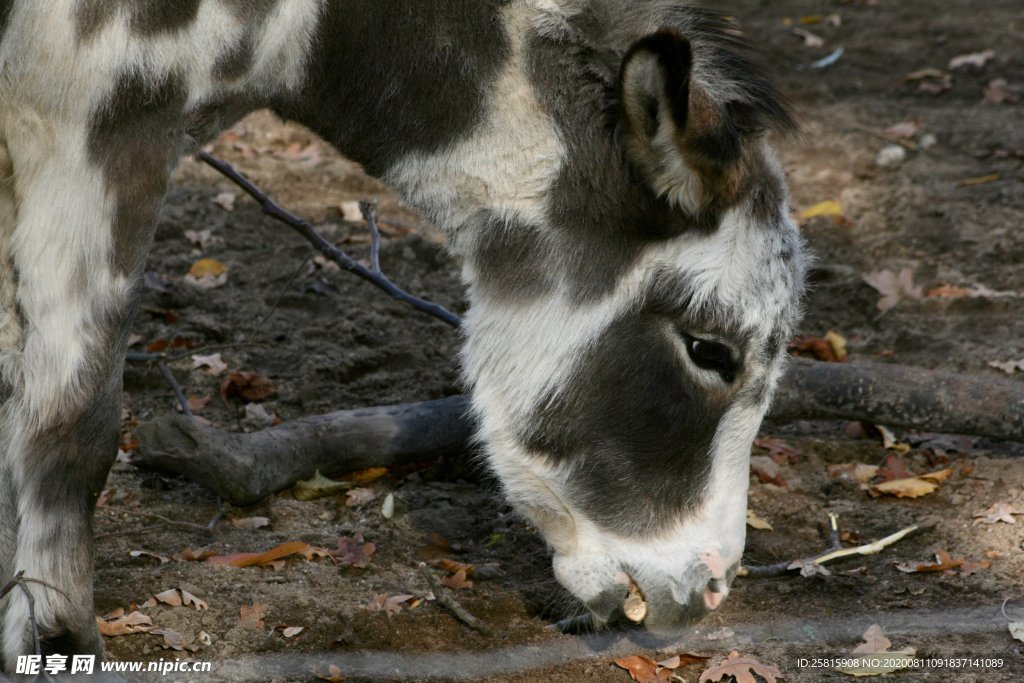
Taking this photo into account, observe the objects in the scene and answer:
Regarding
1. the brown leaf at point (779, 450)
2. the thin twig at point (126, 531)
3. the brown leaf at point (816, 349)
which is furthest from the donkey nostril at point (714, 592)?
the brown leaf at point (816, 349)

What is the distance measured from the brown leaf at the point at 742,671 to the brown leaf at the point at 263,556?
4.19ft

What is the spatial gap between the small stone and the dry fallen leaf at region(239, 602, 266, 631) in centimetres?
470

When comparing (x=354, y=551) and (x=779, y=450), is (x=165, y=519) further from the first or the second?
(x=779, y=450)

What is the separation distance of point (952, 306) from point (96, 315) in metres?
3.81

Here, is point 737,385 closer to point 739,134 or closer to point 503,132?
point 739,134

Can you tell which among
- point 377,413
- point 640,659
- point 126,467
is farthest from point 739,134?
point 126,467

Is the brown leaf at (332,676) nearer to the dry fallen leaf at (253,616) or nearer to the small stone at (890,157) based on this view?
the dry fallen leaf at (253,616)

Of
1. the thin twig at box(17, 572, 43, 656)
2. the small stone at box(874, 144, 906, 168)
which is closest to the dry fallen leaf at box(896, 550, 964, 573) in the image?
the thin twig at box(17, 572, 43, 656)

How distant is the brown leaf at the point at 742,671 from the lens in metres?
3.00

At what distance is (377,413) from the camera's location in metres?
3.91

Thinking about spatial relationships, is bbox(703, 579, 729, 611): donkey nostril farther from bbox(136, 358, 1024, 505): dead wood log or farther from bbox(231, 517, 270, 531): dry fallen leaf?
bbox(231, 517, 270, 531): dry fallen leaf

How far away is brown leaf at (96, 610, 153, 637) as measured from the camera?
305cm

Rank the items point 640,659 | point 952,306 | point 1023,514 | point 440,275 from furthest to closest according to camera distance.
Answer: point 440,275 < point 952,306 < point 1023,514 < point 640,659

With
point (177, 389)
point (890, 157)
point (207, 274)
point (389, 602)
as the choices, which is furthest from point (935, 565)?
point (890, 157)
